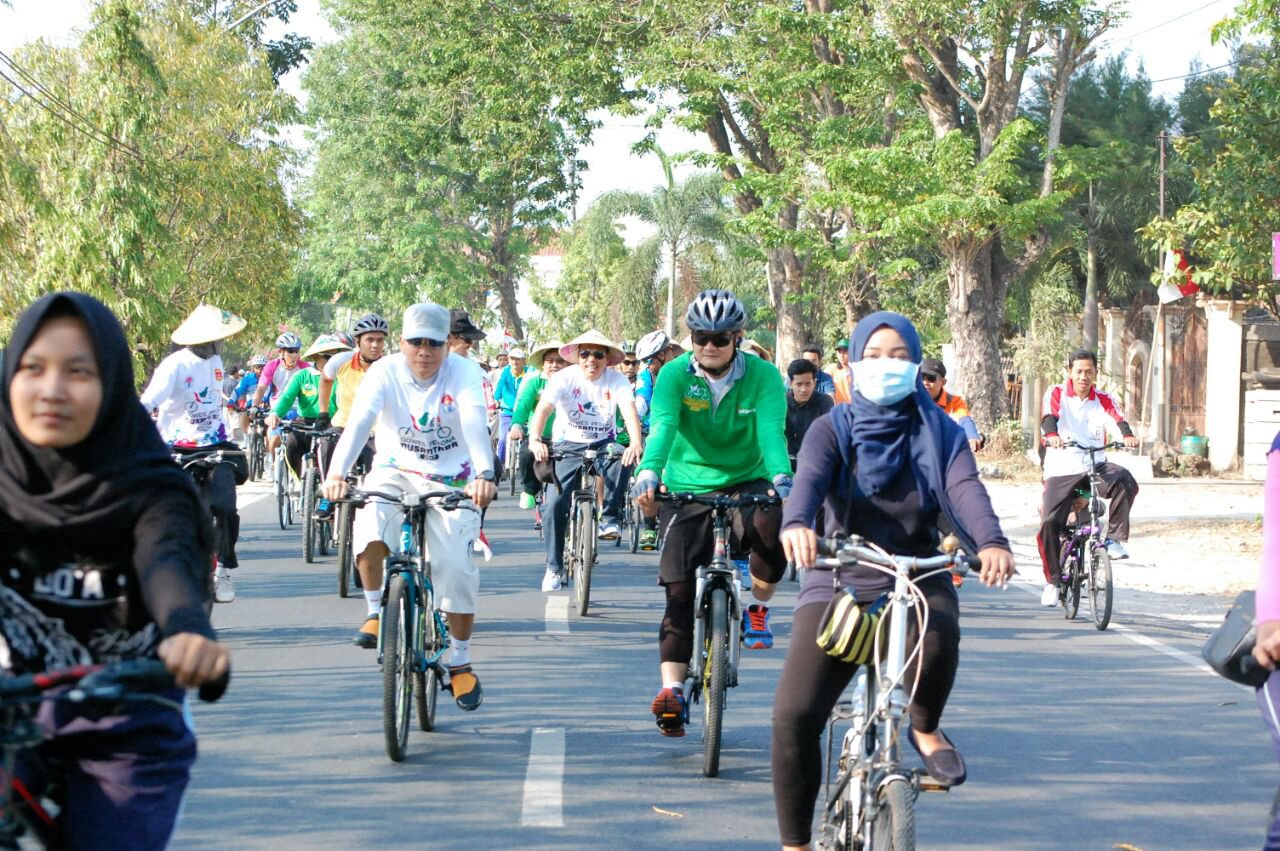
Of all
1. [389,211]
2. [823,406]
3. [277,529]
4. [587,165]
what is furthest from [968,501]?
[389,211]

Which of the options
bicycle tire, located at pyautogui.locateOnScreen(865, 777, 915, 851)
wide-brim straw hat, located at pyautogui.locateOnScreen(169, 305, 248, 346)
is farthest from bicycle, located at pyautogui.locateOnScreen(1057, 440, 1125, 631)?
bicycle tire, located at pyautogui.locateOnScreen(865, 777, 915, 851)

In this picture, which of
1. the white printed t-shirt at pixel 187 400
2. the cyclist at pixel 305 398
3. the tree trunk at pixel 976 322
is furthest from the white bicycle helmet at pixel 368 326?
the tree trunk at pixel 976 322

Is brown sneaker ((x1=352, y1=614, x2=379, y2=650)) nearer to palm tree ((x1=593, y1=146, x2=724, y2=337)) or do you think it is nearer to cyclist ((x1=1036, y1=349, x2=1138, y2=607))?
cyclist ((x1=1036, y1=349, x2=1138, y2=607))

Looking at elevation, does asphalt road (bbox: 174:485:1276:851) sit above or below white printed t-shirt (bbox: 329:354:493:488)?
below

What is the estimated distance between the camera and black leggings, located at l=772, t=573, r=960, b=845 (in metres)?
4.96

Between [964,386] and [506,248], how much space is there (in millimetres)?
30281

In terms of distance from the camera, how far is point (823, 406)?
14086mm

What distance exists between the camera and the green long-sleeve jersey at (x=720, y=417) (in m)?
7.66

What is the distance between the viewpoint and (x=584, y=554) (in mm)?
11828

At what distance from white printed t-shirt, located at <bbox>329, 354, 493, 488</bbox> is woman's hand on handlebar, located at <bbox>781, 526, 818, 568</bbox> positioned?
3.24 metres

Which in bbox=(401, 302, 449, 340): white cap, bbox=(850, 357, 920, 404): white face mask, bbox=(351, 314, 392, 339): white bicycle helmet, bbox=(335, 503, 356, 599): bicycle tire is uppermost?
bbox=(351, 314, 392, 339): white bicycle helmet

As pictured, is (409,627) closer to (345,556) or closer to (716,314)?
(716,314)

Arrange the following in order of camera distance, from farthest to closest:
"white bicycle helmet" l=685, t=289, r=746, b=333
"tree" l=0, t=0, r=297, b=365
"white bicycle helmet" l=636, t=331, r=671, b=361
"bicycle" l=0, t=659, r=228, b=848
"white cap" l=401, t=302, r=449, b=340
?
1. "tree" l=0, t=0, r=297, b=365
2. "white bicycle helmet" l=636, t=331, r=671, b=361
3. "white cap" l=401, t=302, r=449, b=340
4. "white bicycle helmet" l=685, t=289, r=746, b=333
5. "bicycle" l=0, t=659, r=228, b=848

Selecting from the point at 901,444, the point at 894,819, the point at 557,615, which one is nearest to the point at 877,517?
the point at 901,444
